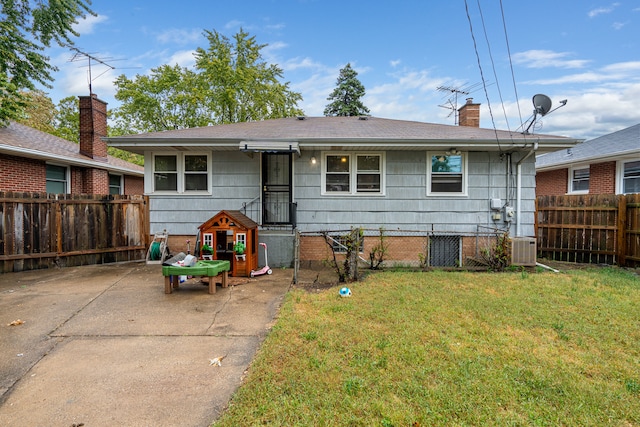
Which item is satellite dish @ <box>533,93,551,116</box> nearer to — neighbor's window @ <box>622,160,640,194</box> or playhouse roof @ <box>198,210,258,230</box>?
neighbor's window @ <box>622,160,640,194</box>

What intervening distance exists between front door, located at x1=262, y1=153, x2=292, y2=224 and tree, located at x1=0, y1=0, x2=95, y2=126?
7.79 m

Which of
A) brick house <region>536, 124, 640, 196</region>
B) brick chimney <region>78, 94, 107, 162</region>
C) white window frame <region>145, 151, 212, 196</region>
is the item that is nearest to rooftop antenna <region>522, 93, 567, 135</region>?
brick house <region>536, 124, 640, 196</region>

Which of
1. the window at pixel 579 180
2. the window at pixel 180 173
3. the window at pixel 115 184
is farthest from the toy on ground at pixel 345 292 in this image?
the window at pixel 115 184

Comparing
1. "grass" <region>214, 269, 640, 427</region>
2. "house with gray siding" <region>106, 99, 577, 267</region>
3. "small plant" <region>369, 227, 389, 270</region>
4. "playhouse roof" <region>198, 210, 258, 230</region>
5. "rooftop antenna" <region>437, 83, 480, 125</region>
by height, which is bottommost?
"grass" <region>214, 269, 640, 427</region>

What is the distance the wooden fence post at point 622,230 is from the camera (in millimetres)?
7625

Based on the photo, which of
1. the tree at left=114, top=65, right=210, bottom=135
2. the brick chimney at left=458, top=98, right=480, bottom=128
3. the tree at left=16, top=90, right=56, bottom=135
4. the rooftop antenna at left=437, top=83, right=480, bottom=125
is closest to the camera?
the brick chimney at left=458, top=98, right=480, bottom=128

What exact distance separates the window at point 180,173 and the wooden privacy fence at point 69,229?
0.71m

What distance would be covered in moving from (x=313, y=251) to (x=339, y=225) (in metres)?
0.96

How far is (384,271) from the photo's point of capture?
702 centimetres

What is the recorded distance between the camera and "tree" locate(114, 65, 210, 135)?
21.8 m

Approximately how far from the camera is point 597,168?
37.3 ft

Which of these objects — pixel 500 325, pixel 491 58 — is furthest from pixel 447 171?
pixel 500 325

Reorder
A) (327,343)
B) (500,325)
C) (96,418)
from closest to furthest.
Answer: (96,418)
(327,343)
(500,325)

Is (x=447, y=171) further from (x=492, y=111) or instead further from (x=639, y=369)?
(x=639, y=369)
